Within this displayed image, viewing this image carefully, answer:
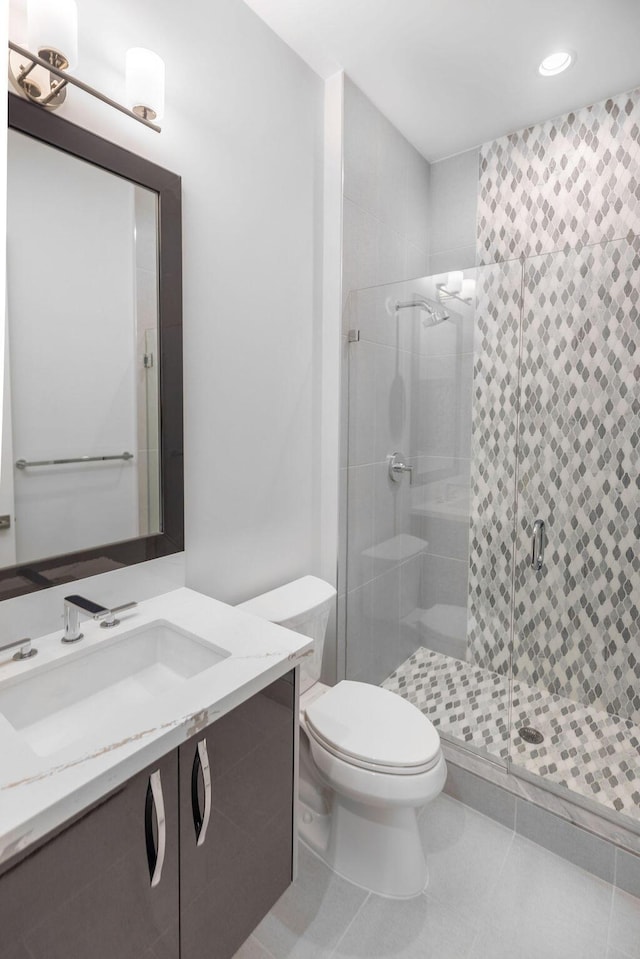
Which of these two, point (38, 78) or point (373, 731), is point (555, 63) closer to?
point (38, 78)

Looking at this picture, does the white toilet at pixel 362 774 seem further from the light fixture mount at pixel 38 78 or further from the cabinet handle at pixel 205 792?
the light fixture mount at pixel 38 78

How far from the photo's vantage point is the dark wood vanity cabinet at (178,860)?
2.29 feet

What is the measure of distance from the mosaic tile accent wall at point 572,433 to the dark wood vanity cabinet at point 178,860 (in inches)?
48.7

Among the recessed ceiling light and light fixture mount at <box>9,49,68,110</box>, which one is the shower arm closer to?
the recessed ceiling light

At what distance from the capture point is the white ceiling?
1.59 m

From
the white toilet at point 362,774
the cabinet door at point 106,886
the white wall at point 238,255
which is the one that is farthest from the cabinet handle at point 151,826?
the white toilet at point 362,774

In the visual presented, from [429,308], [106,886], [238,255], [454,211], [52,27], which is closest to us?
[106,886]

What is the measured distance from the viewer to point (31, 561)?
44.0 inches

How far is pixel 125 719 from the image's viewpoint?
2.75 ft

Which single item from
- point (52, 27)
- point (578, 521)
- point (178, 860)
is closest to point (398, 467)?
point (578, 521)

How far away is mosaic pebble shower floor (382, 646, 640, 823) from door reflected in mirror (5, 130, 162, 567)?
1414mm

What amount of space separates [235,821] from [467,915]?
2.94 feet

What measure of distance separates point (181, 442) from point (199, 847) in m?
0.95

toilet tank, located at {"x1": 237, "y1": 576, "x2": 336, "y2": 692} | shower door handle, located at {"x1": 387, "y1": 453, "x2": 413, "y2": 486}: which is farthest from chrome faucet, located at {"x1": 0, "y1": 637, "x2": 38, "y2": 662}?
shower door handle, located at {"x1": 387, "y1": 453, "x2": 413, "y2": 486}
